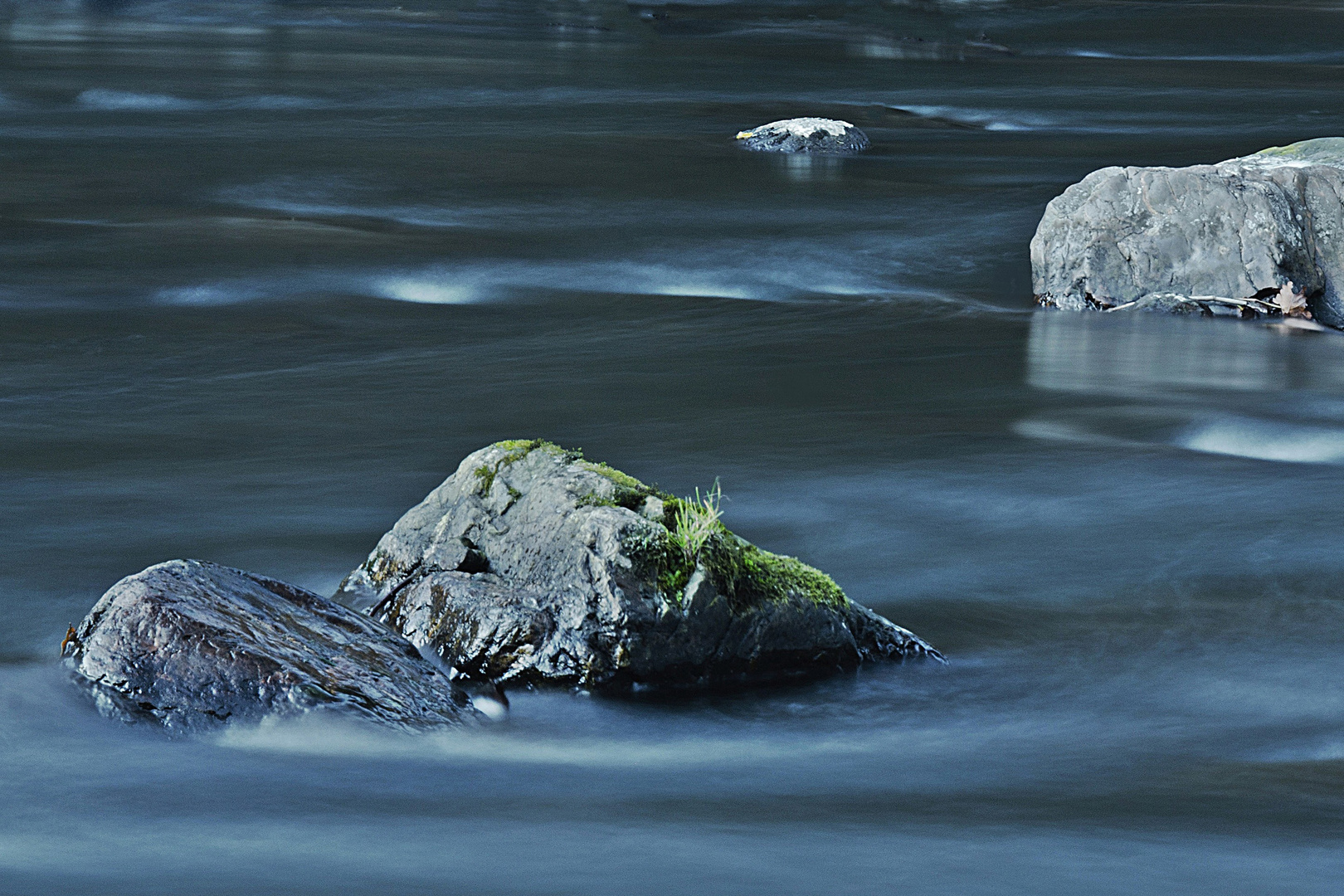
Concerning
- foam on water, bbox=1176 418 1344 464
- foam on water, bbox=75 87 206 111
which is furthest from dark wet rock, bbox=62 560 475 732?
foam on water, bbox=75 87 206 111

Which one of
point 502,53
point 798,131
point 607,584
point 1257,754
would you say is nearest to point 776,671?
point 607,584

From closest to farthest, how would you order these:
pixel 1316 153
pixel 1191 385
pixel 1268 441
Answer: pixel 1268 441 < pixel 1191 385 < pixel 1316 153

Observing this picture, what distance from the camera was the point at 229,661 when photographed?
423 centimetres

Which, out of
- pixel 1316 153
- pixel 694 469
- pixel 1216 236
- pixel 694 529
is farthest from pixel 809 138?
pixel 694 529

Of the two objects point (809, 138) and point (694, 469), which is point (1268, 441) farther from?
point (809, 138)

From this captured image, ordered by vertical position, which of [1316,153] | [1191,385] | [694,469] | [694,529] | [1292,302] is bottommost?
[694,469]

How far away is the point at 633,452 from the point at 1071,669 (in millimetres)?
3304

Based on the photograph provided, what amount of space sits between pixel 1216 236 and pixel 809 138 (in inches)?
325

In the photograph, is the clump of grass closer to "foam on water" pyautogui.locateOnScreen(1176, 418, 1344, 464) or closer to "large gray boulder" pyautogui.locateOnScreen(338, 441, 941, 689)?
"large gray boulder" pyautogui.locateOnScreen(338, 441, 941, 689)

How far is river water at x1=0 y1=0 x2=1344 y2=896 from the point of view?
3877mm

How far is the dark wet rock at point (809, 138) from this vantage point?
18016 mm

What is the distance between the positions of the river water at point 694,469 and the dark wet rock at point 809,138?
35 cm

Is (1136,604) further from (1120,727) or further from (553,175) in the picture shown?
(553,175)

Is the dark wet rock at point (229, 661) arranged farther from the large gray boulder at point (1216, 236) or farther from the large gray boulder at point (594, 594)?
the large gray boulder at point (1216, 236)
